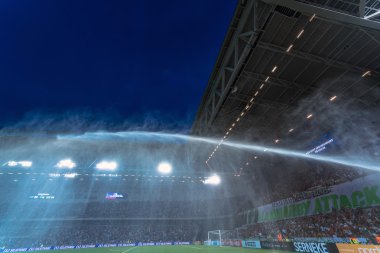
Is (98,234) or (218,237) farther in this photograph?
(98,234)

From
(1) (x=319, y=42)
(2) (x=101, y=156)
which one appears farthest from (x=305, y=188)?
(2) (x=101, y=156)

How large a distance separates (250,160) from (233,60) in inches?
818

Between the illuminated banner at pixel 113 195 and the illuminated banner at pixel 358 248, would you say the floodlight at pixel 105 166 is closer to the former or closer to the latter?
the illuminated banner at pixel 113 195

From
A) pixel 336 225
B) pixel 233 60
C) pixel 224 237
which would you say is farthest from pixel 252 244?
pixel 233 60

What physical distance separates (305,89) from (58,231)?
4693 centimetres

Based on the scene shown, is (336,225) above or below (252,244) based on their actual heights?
above

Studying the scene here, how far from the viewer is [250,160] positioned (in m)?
30.0

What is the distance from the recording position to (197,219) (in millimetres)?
46531

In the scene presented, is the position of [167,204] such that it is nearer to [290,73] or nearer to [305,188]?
[305,188]

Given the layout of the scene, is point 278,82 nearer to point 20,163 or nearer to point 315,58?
point 315,58

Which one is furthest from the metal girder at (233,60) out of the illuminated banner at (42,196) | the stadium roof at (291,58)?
the illuminated banner at (42,196)

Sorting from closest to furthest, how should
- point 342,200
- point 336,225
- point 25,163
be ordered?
point 336,225, point 342,200, point 25,163

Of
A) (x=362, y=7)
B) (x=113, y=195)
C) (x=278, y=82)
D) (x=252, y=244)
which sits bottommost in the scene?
(x=252, y=244)

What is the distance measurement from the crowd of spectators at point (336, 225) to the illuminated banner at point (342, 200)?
1.61 feet
